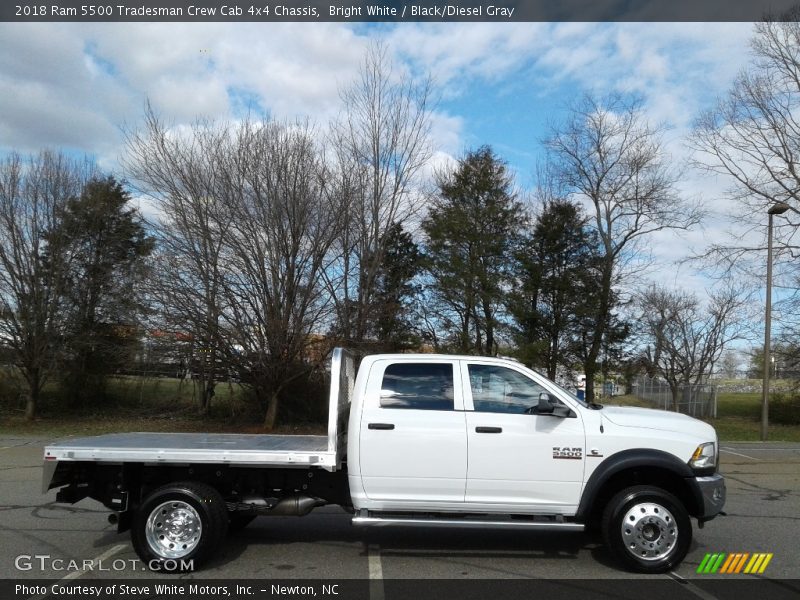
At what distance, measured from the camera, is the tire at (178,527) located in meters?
5.98

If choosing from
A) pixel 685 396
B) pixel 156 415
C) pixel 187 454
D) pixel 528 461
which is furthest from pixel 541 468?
pixel 685 396

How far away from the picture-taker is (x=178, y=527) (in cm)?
610

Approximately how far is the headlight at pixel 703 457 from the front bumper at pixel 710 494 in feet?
0.36

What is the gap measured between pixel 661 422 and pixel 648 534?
1.02 m

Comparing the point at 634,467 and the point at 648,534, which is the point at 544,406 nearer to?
the point at 634,467

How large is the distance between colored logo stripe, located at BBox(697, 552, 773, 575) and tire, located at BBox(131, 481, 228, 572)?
4511 millimetres

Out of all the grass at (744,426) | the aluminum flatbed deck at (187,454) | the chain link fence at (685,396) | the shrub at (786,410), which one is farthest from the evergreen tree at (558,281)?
the aluminum flatbed deck at (187,454)

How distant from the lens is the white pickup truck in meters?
5.94

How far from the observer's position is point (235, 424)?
71.7 feet

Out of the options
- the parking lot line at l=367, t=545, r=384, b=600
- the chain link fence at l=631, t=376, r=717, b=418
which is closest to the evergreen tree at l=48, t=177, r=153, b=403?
the parking lot line at l=367, t=545, r=384, b=600

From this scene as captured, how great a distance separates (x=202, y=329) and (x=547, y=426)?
581 inches

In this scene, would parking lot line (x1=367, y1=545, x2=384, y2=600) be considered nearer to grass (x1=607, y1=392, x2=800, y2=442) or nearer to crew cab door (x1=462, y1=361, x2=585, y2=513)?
crew cab door (x1=462, y1=361, x2=585, y2=513)
